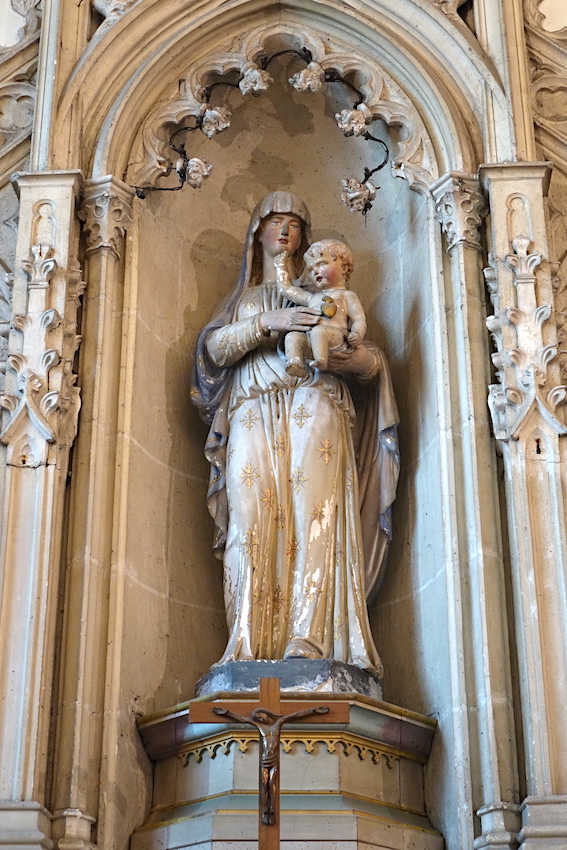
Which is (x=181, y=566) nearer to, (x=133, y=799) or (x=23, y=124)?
(x=133, y=799)

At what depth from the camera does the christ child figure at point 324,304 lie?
786 centimetres

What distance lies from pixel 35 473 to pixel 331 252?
1.90m

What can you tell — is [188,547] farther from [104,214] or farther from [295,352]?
[104,214]

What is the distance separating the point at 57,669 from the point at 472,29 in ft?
13.3

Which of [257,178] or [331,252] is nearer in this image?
[331,252]

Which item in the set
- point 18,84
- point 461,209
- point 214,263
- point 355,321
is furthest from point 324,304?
point 18,84

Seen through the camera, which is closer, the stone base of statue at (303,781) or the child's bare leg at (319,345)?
the stone base of statue at (303,781)

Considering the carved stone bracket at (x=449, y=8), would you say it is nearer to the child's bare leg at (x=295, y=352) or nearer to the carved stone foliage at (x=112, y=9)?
the carved stone foliage at (x=112, y=9)

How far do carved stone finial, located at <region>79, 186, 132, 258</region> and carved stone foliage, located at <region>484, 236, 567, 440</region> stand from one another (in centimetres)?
188

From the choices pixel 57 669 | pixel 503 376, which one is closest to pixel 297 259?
pixel 503 376

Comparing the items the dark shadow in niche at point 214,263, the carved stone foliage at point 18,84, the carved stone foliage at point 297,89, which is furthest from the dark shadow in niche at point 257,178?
the carved stone foliage at point 18,84

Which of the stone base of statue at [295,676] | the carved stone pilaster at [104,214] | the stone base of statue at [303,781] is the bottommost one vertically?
the stone base of statue at [303,781]

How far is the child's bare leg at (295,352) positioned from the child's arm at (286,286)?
287 mm

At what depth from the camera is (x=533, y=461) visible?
7.48 metres
